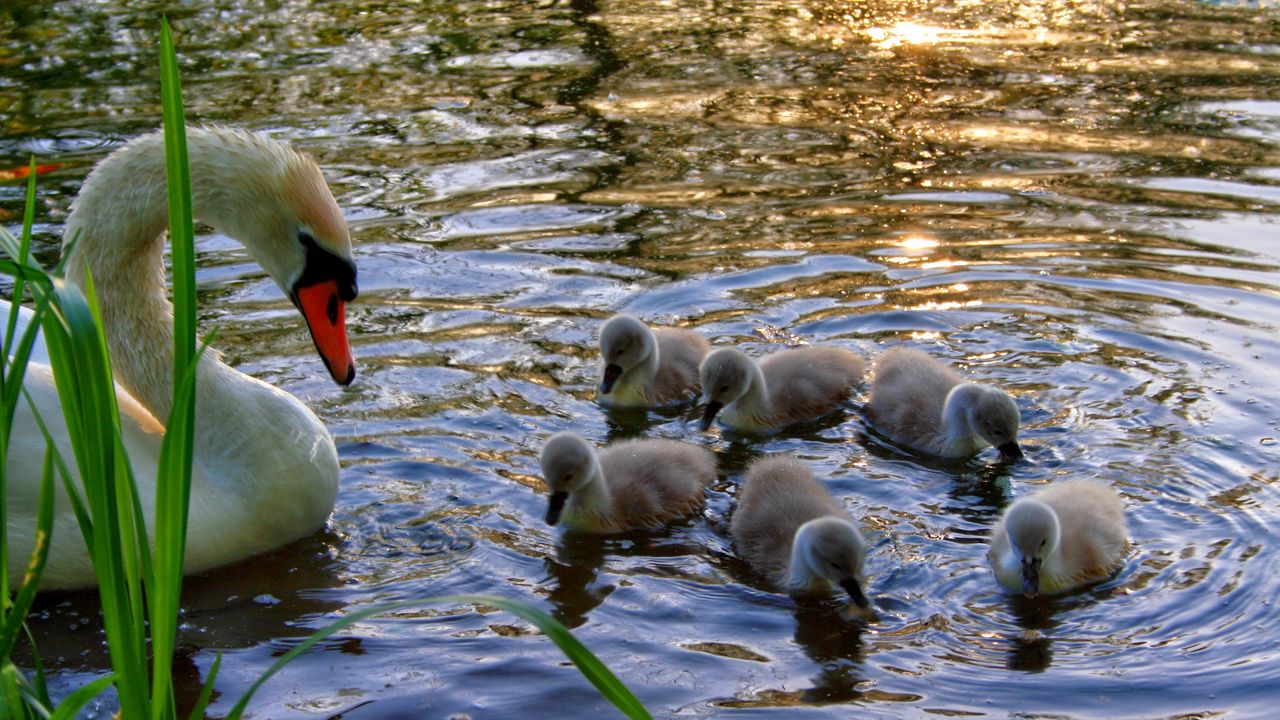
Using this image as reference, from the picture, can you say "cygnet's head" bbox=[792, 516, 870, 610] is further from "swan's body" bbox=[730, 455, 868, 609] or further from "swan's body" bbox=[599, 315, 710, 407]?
"swan's body" bbox=[599, 315, 710, 407]

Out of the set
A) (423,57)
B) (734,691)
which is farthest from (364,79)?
(734,691)

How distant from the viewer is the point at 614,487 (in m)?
5.11

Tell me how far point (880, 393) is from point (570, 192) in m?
3.08

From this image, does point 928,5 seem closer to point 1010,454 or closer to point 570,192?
point 570,192

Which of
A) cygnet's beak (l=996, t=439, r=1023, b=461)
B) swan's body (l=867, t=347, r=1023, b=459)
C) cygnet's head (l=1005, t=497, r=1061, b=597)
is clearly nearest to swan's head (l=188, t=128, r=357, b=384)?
cygnet's head (l=1005, t=497, r=1061, b=597)

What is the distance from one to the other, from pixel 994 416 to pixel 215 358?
2.80 meters

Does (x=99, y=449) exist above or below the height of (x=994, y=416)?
above

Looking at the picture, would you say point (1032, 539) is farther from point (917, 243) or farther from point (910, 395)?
point (917, 243)

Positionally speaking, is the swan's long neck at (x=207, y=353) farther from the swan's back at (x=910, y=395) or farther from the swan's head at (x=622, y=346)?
the swan's back at (x=910, y=395)

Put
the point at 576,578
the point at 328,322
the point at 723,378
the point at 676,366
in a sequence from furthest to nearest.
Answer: the point at 676,366, the point at 723,378, the point at 576,578, the point at 328,322

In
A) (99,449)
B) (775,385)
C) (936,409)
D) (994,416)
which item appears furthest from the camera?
(775,385)

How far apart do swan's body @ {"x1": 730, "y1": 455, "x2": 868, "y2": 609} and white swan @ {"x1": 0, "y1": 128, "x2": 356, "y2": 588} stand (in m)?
1.43

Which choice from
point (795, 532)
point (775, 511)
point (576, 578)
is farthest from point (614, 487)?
point (795, 532)

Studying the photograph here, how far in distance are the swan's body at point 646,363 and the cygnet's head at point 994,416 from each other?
131 centimetres
